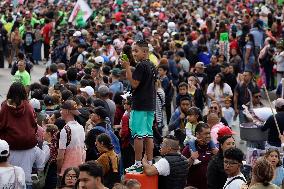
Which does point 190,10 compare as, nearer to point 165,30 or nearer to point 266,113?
point 165,30

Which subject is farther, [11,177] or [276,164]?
[276,164]

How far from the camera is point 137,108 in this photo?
35.1 ft

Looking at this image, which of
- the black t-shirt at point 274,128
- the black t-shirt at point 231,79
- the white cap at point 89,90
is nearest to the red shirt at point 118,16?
the black t-shirt at point 231,79

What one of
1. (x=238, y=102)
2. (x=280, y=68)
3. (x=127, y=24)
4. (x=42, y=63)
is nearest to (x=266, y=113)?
(x=238, y=102)

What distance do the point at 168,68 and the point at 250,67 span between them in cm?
487

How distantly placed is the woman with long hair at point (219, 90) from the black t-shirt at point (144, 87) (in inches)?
283

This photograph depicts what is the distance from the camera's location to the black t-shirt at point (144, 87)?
10531 mm

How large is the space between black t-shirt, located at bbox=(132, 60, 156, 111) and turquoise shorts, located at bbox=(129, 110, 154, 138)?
0.07m

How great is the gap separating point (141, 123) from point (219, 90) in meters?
7.39

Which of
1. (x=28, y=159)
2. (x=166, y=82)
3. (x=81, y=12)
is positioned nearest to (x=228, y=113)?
(x=166, y=82)

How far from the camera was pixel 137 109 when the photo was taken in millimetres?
10711

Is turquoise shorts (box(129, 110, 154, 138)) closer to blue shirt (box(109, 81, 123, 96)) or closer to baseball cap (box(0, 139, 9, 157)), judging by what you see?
baseball cap (box(0, 139, 9, 157))

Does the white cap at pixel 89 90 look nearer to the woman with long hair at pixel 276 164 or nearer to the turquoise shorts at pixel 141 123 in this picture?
the turquoise shorts at pixel 141 123

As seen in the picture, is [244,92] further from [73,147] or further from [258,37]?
[73,147]
